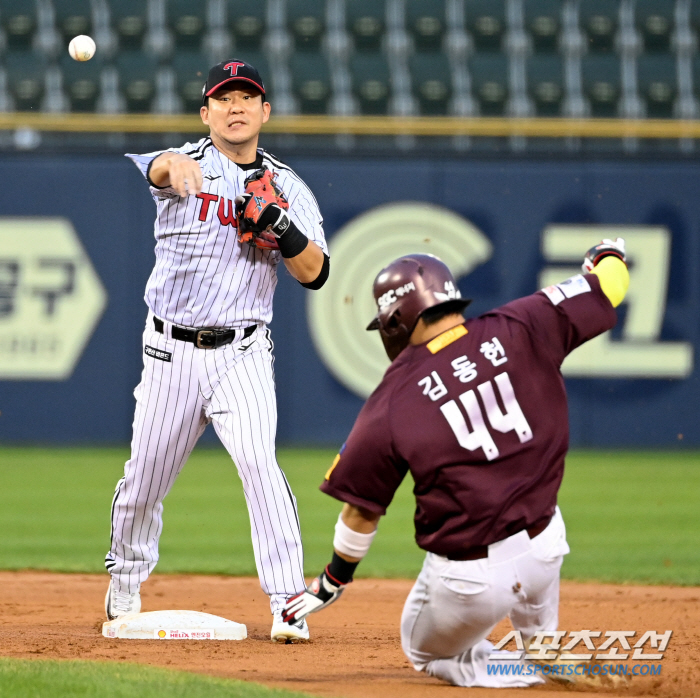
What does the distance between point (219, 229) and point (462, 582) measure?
1642 millimetres

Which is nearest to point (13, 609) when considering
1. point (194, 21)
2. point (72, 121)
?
point (72, 121)

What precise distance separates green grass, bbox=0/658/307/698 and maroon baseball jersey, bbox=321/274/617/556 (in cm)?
62

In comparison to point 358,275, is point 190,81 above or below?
above

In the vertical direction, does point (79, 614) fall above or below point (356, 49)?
below

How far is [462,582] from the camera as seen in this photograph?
3.40 metres

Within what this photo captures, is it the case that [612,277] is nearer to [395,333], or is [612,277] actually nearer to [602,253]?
[602,253]

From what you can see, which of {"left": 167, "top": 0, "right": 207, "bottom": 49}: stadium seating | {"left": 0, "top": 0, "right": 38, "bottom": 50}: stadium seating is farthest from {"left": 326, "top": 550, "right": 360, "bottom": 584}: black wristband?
{"left": 0, "top": 0, "right": 38, "bottom": 50}: stadium seating

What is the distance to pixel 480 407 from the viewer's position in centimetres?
332

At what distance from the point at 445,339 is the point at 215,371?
1203 mm

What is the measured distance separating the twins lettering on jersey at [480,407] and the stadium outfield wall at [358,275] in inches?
310

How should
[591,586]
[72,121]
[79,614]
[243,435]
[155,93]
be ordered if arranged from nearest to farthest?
[243,435], [79,614], [591,586], [72,121], [155,93]

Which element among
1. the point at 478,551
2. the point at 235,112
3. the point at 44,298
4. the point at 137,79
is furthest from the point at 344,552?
the point at 137,79

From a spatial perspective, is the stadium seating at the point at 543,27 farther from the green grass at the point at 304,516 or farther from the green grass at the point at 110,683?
the green grass at the point at 110,683

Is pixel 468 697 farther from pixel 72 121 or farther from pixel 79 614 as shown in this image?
pixel 72 121
